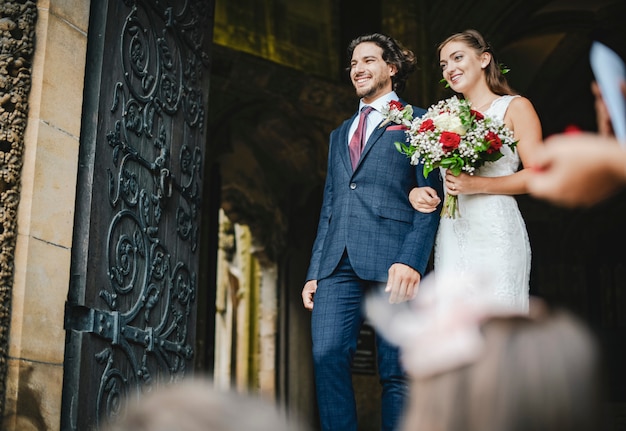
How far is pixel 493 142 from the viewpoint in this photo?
4012 millimetres

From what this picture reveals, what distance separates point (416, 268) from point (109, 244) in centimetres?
147

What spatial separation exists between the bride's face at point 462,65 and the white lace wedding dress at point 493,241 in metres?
0.17

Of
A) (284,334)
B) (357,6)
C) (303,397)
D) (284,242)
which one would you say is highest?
(357,6)

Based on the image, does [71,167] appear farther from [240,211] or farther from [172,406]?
[240,211]

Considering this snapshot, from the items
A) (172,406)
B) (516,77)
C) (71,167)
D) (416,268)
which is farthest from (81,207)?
(516,77)

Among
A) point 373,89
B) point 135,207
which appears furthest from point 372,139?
point 135,207

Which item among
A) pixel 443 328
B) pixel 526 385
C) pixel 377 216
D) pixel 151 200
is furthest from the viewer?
pixel 151 200

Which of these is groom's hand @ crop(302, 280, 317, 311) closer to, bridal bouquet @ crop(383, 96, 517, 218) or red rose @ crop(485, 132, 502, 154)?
bridal bouquet @ crop(383, 96, 517, 218)

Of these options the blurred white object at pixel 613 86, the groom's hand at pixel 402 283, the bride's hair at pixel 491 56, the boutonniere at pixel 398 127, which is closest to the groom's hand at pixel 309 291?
the groom's hand at pixel 402 283

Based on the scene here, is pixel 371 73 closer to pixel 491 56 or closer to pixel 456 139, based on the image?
pixel 491 56

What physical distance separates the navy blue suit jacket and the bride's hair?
47 cm

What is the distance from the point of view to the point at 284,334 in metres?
12.6

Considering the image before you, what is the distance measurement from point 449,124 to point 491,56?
61 cm

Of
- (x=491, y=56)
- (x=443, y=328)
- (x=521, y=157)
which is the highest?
(x=491, y=56)
